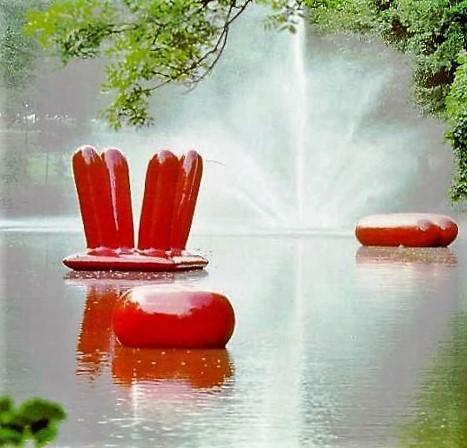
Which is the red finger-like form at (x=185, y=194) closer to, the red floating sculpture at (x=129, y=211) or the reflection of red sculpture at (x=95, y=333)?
the red floating sculpture at (x=129, y=211)

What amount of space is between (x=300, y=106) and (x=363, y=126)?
1.76m

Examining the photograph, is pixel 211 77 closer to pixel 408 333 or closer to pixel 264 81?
pixel 264 81

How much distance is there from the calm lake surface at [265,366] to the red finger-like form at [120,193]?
0.97 m

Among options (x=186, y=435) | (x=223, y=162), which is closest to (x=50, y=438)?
(x=186, y=435)

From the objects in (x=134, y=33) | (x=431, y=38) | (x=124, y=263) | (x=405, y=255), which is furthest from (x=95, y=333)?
(x=431, y=38)

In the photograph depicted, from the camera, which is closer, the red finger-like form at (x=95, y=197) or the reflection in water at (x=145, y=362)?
the reflection in water at (x=145, y=362)

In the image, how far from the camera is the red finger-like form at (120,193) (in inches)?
510

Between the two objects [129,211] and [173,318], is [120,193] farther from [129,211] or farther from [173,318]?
[173,318]

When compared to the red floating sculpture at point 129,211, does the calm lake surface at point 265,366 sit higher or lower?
lower

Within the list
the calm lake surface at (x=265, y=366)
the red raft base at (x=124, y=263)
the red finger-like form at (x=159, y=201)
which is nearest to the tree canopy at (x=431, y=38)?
the red finger-like form at (x=159, y=201)

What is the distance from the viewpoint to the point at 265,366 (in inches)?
245

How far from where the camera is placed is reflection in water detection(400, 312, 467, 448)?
4220mm

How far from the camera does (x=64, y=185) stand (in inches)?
1367

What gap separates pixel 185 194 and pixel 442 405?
8367mm
